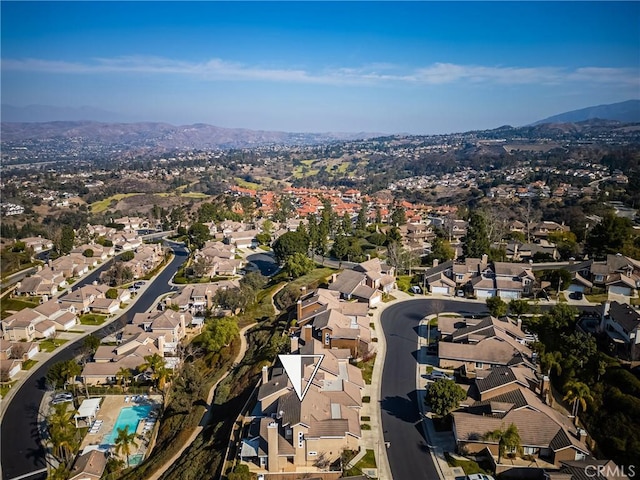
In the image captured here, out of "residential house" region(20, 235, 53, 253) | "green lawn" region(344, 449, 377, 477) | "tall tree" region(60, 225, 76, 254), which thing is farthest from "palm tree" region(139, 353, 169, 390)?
"residential house" region(20, 235, 53, 253)

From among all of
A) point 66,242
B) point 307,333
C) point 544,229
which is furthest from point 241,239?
point 544,229

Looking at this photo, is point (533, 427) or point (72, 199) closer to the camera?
point (533, 427)

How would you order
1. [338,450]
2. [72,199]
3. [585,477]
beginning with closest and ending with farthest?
[585,477] < [338,450] < [72,199]

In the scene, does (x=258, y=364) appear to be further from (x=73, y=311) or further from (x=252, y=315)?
(x=73, y=311)

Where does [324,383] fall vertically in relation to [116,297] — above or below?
above

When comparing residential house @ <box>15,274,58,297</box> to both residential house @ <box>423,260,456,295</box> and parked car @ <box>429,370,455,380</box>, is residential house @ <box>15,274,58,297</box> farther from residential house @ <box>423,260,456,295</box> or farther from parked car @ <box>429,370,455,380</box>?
parked car @ <box>429,370,455,380</box>

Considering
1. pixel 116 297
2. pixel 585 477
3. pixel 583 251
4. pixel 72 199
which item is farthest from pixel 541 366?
pixel 72 199
